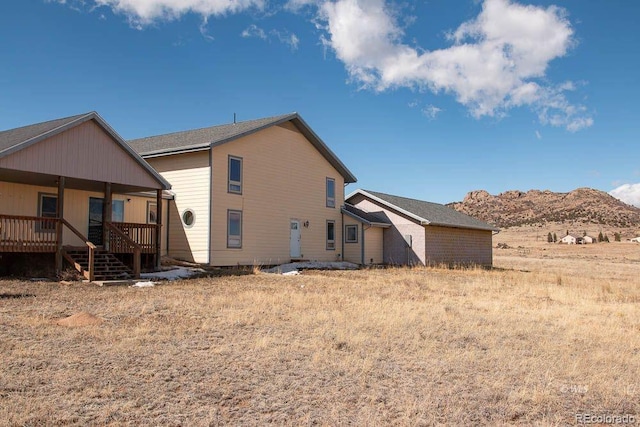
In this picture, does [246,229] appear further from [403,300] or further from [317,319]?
[317,319]

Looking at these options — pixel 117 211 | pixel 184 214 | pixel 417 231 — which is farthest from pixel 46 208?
pixel 417 231

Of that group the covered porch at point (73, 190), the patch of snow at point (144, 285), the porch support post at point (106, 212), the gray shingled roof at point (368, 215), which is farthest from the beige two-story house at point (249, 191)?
the patch of snow at point (144, 285)

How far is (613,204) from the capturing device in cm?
11700

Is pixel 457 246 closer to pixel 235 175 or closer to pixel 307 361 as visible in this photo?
pixel 235 175

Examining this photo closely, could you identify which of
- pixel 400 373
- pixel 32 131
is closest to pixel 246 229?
pixel 32 131

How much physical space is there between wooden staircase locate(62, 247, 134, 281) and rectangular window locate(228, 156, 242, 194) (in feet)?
20.5

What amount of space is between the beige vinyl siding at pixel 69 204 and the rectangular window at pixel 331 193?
400 inches

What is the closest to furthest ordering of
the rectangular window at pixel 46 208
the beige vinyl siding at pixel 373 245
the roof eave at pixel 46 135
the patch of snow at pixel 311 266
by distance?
the roof eave at pixel 46 135 → the rectangular window at pixel 46 208 → the patch of snow at pixel 311 266 → the beige vinyl siding at pixel 373 245

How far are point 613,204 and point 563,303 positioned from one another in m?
117

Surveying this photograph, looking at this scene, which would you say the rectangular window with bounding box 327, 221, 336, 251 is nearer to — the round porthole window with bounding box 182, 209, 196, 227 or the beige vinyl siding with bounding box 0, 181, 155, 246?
the round porthole window with bounding box 182, 209, 196, 227

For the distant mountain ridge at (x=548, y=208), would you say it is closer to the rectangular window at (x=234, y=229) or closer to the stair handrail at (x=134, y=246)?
the rectangular window at (x=234, y=229)

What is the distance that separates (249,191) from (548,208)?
350 feet

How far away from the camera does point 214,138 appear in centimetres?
2266

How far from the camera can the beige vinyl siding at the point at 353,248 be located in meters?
29.5
